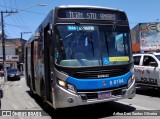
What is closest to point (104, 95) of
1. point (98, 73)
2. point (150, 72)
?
point (98, 73)

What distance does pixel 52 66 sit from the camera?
968cm

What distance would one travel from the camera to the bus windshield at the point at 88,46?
9320 millimetres

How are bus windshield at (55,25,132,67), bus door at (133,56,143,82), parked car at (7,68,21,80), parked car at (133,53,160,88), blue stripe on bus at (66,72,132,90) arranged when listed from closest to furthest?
blue stripe on bus at (66,72,132,90), bus windshield at (55,25,132,67), parked car at (133,53,160,88), bus door at (133,56,143,82), parked car at (7,68,21,80)

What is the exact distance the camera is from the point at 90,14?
32.8ft

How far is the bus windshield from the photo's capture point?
932 centimetres

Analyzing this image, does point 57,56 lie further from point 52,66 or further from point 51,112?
point 51,112

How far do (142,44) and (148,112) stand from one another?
32034mm

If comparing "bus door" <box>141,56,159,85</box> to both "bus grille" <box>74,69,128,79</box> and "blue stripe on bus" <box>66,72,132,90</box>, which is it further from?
"blue stripe on bus" <box>66,72,132,90</box>

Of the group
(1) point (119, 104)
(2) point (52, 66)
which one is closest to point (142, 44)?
(1) point (119, 104)

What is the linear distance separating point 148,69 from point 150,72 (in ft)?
0.70

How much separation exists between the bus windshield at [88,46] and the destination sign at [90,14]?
0.34 meters

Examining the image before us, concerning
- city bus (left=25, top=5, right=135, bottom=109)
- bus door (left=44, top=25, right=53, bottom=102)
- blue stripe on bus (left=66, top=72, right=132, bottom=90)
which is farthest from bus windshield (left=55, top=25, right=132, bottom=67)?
bus door (left=44, top=25, right=53, bottom=102)

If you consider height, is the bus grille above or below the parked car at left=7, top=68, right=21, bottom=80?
above

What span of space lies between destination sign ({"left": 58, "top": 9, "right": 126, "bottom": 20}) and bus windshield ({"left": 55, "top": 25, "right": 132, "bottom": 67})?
1.11 feet
